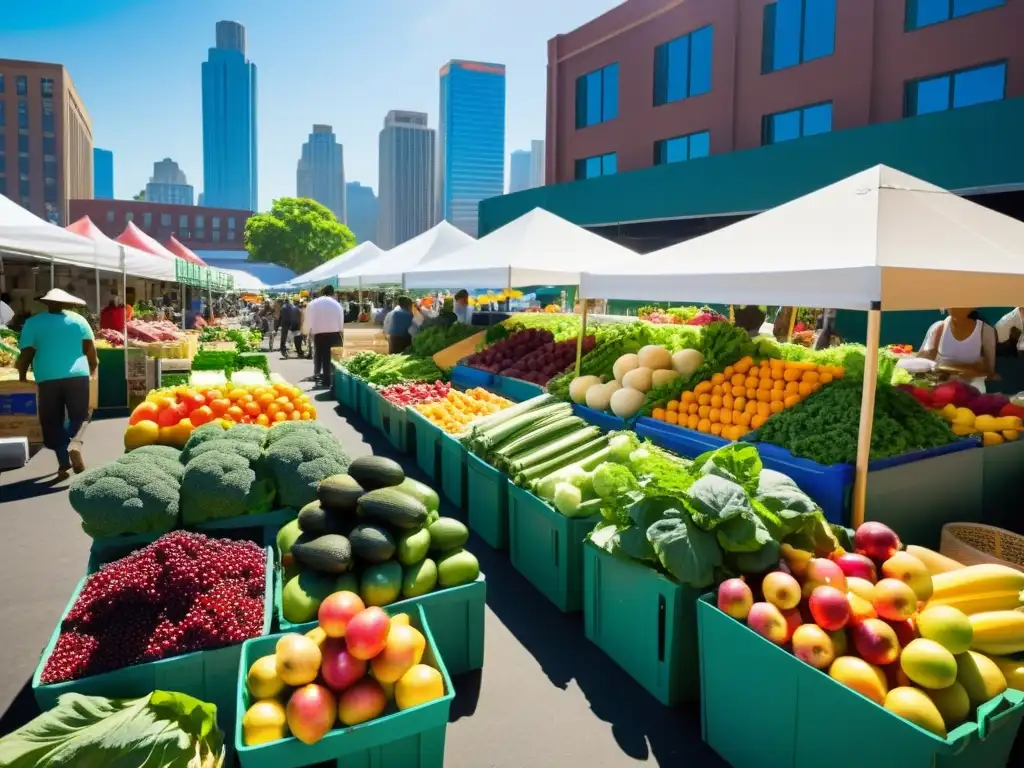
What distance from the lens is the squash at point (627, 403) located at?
17.1 feet

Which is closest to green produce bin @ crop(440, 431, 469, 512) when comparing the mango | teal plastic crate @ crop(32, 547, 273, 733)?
teal plastic crate @ crop(32, 547, 273, 733)

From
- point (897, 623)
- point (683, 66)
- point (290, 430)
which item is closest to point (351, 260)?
point (683, 66)

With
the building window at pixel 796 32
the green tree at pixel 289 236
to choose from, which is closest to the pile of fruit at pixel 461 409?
the building window at pixel 796 32

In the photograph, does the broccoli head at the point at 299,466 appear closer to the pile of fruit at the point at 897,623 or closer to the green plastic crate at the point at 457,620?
the green plastic crate at the point at 457,620

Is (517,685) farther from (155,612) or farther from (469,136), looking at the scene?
(469,136)

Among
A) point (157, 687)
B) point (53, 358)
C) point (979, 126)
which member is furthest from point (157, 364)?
point (979, 126)

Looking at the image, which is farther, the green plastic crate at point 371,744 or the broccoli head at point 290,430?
the broccoli head at point 290,430

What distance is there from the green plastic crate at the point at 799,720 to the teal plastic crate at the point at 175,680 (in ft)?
6.19

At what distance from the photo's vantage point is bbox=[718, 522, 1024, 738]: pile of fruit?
2160 mm

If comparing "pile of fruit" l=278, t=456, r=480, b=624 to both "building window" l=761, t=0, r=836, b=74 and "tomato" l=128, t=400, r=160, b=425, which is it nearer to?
"tomato" l=128, t=400, r=160, b=425

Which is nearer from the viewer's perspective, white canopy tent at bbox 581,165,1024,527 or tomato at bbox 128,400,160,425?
white canopy tent at bbox 581,165,1024,527

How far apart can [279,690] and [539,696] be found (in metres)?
1.37

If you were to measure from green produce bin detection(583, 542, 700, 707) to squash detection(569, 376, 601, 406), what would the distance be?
245cm

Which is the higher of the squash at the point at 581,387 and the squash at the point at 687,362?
the squash at the point at 687,362
